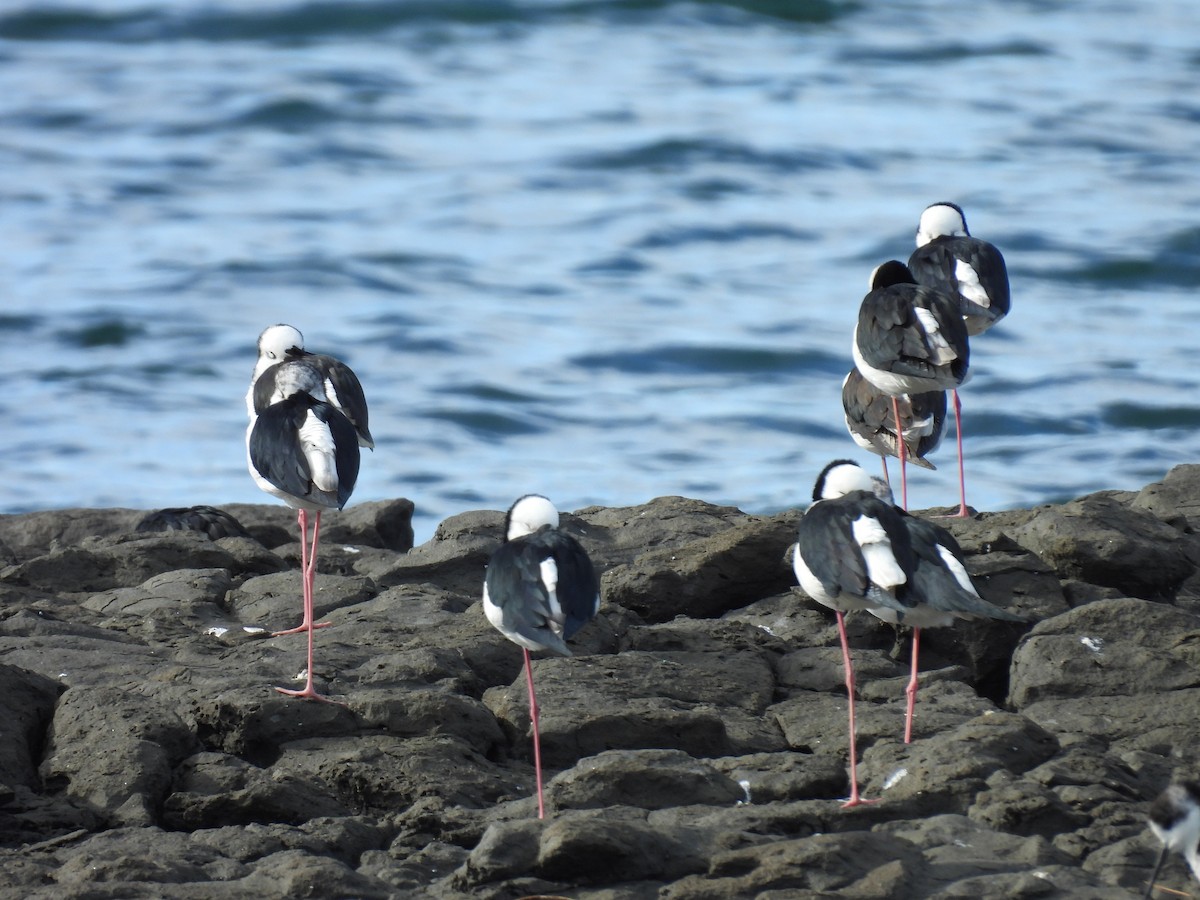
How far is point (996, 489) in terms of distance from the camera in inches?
840

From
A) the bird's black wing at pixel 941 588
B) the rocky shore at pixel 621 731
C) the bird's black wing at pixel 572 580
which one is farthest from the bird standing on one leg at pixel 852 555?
the bird's black wing at pixel 572 580

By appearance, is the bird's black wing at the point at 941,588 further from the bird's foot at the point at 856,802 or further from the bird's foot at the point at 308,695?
the bird's foot at the point at 308,695

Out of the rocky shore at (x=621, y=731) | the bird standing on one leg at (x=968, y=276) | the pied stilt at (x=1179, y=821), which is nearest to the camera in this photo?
the pied stilt at (x=1179, y=821)

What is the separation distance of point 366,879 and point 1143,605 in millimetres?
4042

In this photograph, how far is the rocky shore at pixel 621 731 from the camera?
6.72 m

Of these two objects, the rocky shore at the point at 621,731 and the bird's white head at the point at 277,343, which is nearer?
the rocky shore at the point at 621,731

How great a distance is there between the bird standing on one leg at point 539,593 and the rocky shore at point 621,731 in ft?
1.82

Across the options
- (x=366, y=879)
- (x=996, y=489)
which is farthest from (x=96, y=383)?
(x=366, y=879)

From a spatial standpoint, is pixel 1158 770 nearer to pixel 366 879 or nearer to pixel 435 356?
pixel 366 879

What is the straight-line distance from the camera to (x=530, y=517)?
8.39 metres

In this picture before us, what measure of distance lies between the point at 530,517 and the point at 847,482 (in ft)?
5.01

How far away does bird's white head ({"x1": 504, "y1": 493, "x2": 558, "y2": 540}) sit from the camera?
8.38 m

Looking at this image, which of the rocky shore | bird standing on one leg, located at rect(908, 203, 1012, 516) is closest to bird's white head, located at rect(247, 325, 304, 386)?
the rocky shore

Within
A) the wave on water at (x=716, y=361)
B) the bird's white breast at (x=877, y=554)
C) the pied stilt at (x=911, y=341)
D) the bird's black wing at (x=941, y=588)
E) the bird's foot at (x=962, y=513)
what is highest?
the pied stilt at (x=911, y=341)
